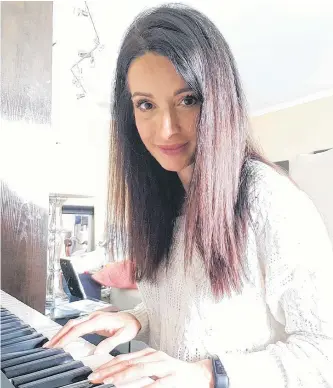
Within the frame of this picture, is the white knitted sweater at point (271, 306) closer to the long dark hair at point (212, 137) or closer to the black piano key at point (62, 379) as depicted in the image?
the long dark hair at point (212, 137)

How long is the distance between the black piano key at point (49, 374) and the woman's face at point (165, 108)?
374mm

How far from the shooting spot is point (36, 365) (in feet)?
1.31

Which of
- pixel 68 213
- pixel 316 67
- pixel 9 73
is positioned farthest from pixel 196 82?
pixel 68 213

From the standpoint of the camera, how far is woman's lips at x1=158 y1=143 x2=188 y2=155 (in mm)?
673

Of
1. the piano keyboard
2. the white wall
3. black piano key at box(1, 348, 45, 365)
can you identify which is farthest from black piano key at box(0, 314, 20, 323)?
the white wall

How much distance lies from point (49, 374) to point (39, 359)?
0.05m

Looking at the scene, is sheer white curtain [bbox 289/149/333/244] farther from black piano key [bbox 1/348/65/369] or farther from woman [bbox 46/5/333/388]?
black piano key [bbox 1/348/65/369]

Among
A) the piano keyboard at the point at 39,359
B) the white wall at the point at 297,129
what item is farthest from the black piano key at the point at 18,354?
the white wall at the point at 297,129

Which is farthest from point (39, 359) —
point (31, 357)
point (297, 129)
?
point (297, 129)

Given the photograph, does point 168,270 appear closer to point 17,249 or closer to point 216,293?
point 216,293

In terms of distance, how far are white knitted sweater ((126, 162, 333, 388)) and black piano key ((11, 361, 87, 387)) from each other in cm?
20

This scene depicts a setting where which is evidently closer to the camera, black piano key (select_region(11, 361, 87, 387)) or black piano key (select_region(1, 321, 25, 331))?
black piano key (select_region(11, 361, 87, 387))

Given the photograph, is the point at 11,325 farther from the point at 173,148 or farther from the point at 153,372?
the point at 173,148

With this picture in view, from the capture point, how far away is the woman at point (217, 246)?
1.67 feet
